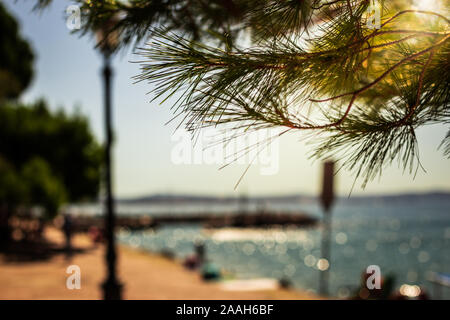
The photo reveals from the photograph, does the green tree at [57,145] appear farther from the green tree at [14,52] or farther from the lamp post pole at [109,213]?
the lamp post pole at [109,213]

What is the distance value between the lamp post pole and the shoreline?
0.80 m

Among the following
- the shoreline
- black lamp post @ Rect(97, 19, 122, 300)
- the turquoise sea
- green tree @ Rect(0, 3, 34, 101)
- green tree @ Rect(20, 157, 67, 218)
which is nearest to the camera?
black lamp post @ Rect(97, 19, 122, 300)

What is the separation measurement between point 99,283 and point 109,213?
164 cm

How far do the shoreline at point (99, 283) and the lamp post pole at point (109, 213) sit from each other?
0.80m

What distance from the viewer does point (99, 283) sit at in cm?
690

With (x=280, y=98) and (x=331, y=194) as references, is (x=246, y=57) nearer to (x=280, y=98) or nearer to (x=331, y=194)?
(x=280, y=98)

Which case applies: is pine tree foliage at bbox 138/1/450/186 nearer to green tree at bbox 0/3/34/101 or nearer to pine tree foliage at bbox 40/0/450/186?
pine tree foliage at bbox 40/0/450/186

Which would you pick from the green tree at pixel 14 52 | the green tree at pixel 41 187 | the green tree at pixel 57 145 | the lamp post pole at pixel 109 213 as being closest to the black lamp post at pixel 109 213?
the lamp post pole at pixel 109 213

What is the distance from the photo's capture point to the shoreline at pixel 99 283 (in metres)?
8.84

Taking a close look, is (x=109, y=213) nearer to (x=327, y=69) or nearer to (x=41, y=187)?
(x=327, y=69)

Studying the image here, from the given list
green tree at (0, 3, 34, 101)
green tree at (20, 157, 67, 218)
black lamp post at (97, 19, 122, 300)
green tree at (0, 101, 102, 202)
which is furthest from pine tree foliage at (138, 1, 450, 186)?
green tree at (0, 3, 34, 101)

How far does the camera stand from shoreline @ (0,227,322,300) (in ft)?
29.0
